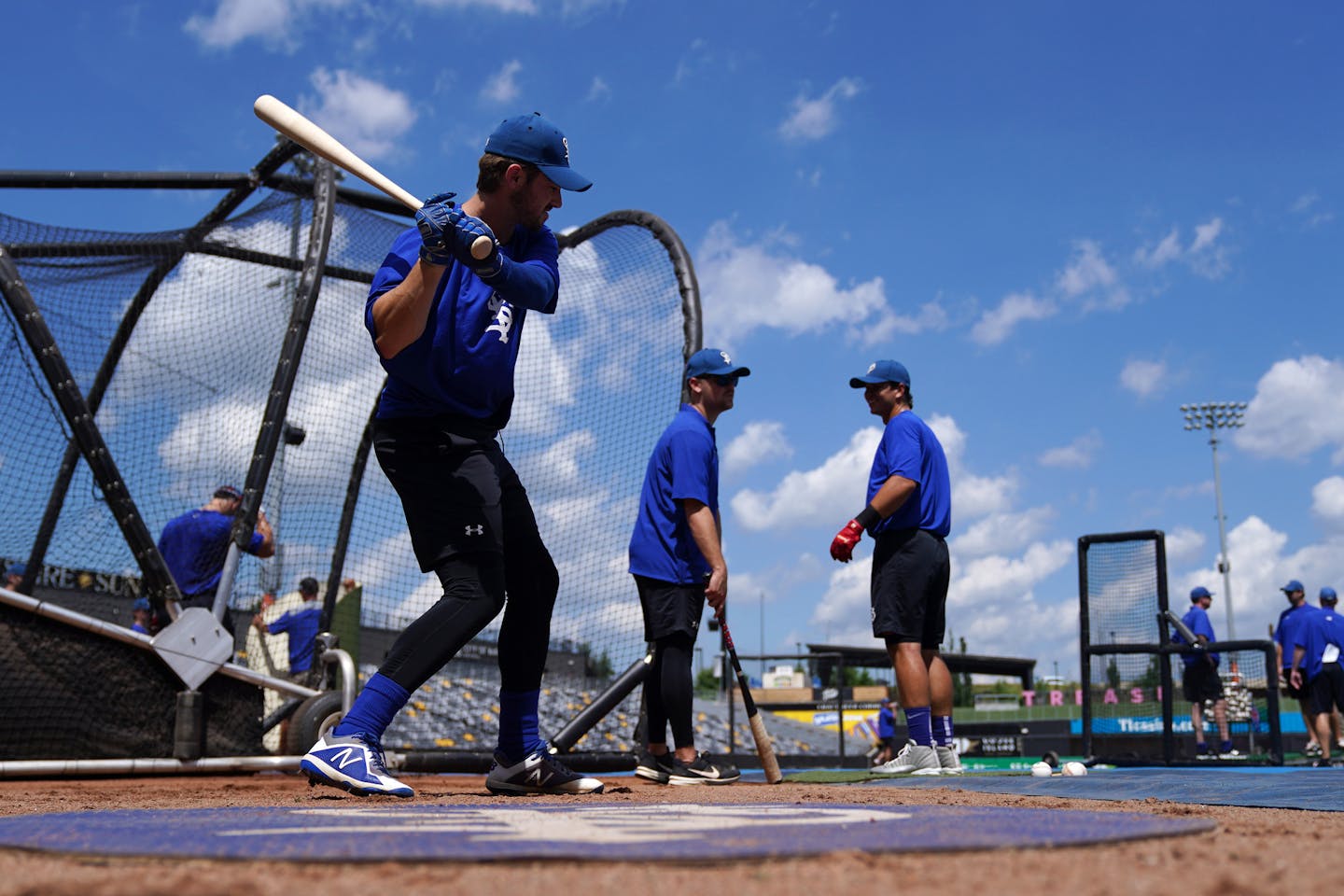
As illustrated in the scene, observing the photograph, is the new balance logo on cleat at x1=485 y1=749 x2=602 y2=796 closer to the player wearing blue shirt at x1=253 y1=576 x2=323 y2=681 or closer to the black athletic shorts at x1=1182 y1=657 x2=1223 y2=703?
the player wearing blue shirt at x1=253 y1=576 x2=323 y2=681

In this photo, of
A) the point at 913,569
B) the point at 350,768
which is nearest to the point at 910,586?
the point at 913,569

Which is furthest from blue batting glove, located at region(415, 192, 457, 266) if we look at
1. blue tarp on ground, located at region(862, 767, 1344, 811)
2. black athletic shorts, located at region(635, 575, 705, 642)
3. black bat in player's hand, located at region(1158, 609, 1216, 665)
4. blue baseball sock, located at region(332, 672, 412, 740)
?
black bat in player's hand, located at region(1158, 609, 1216, 665)

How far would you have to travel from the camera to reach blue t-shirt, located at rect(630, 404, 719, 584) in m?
5.39

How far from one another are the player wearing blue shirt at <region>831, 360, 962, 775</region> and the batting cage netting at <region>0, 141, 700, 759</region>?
170 cm

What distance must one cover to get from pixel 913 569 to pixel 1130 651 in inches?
180

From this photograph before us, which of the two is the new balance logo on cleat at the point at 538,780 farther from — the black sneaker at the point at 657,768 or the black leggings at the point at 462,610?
the black sneaker at the point at 657,768

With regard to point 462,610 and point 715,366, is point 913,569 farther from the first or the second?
point 462,610

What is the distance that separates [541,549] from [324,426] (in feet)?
13.4

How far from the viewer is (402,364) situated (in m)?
3.66

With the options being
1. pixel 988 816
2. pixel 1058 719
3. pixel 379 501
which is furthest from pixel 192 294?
pixel 1058 719

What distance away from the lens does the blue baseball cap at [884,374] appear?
631 cm

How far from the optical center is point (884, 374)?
Answer: 6.32 metres

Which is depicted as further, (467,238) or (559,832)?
(467,238)

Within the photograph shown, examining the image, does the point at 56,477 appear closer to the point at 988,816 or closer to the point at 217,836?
the point at 217,836
